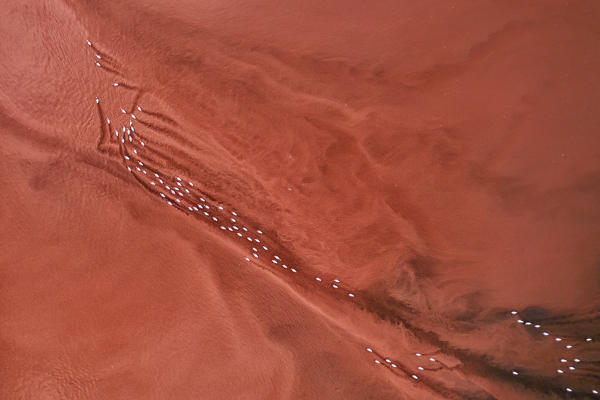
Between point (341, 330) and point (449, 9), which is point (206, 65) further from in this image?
point (341, 330)

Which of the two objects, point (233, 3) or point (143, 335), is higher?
point (233, 3)

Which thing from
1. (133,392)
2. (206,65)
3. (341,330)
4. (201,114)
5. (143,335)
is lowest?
(133,392)

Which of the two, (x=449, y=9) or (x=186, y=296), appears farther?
(x=186, y=296)

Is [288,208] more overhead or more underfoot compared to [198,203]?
more overhead

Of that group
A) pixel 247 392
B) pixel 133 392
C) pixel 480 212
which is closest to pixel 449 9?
pixel 480 212

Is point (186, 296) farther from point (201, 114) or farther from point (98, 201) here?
point (201, 114)

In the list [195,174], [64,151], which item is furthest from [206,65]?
[64,151]
